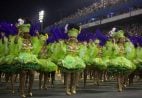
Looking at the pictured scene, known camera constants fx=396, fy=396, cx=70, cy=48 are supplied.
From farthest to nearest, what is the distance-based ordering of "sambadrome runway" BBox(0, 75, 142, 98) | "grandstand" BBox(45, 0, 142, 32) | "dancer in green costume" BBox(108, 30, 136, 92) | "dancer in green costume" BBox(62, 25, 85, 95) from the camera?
"grandstand" BBox(45, 0, 142, 32)
"dancer in green costume" BBox(108, 30, 136, 92)
"dancer in green costume" BBox(62, 25, 85, 95)
"sambadrome runway" BBox(0, 75, 142, 98)

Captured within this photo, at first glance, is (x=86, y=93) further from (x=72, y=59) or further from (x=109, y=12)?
(x=109, y=12)

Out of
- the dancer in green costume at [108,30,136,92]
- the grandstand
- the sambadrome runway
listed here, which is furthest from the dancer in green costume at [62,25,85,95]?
the grandstand

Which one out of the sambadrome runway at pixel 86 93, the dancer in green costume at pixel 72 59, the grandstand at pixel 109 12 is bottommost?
the sambadrome runway at pixel 86 93

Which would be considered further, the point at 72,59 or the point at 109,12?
the point at 109,12

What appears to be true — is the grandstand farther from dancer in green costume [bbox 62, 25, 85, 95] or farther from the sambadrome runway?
dancer in green costume [bbox 62, 25, 85, 95]

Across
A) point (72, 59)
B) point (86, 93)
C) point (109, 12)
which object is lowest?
point (86, 93)

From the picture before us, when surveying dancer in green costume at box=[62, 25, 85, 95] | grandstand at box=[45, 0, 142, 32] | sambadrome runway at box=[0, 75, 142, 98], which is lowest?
sambadrome runway at box=[0, 75, 142, 98]

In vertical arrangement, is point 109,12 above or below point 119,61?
above

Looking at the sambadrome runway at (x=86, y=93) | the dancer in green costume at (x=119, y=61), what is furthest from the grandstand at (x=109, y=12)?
the dancer in green costume at (x=119, y=61)

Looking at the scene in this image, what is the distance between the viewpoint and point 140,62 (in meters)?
16.5

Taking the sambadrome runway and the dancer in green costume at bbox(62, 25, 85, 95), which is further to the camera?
the dancer in green costume at bbox(62, 25, 85, 95)

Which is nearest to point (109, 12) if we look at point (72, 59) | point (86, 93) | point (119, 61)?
point (119, 61)

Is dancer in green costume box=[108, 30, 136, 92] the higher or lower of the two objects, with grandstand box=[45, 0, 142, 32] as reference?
lower

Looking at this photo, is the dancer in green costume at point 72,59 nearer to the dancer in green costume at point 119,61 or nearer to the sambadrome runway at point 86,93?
the sambadrome runway at point 86,93
